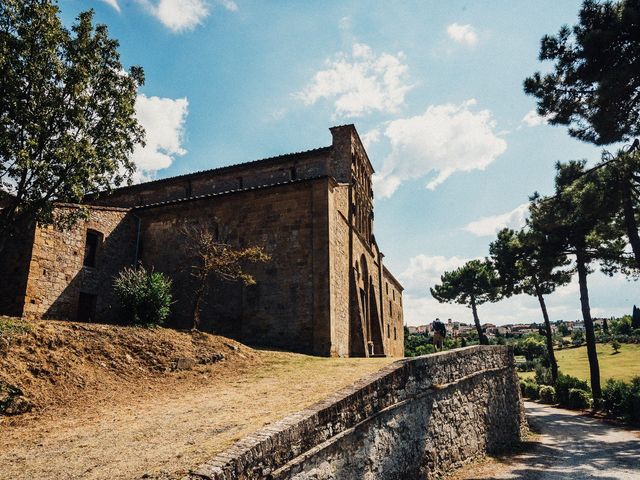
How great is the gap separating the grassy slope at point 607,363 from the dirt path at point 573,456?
645 inches


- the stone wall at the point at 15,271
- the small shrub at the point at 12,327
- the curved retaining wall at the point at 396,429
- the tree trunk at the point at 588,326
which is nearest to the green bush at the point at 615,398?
the tree trunk at the point at 588,326

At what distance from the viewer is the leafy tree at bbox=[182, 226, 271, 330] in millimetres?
15633

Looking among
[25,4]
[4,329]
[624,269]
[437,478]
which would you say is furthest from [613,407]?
[25,4]

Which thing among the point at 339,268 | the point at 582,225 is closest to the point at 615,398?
the point at 582,225

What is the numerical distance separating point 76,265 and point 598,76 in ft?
65.5

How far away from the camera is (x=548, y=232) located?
2352 centimetres

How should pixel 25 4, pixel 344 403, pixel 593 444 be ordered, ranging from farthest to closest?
pixel 593 444 < pixel 25 4 < pixel 344 403

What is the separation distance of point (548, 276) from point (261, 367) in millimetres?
21647

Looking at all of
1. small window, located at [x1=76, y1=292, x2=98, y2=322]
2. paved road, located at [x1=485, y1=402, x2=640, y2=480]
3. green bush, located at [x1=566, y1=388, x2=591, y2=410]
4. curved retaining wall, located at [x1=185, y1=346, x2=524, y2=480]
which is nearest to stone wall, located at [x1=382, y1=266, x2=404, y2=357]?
green bush, located at [x1=566, y1=388, x2=591, y2=410]

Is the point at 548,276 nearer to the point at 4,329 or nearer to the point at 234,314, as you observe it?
the point at 234,314

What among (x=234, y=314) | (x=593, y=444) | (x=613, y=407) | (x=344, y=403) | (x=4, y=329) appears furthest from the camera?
(x=613, y=407)

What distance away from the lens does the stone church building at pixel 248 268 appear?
51.8 feet

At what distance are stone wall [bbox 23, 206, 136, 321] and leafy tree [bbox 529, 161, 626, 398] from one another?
18683 mm

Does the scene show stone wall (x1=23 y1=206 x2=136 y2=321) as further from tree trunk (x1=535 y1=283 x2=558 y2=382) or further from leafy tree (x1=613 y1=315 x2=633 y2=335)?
leafy tree (x1=613 y1=315 x2=633 y2=335)
